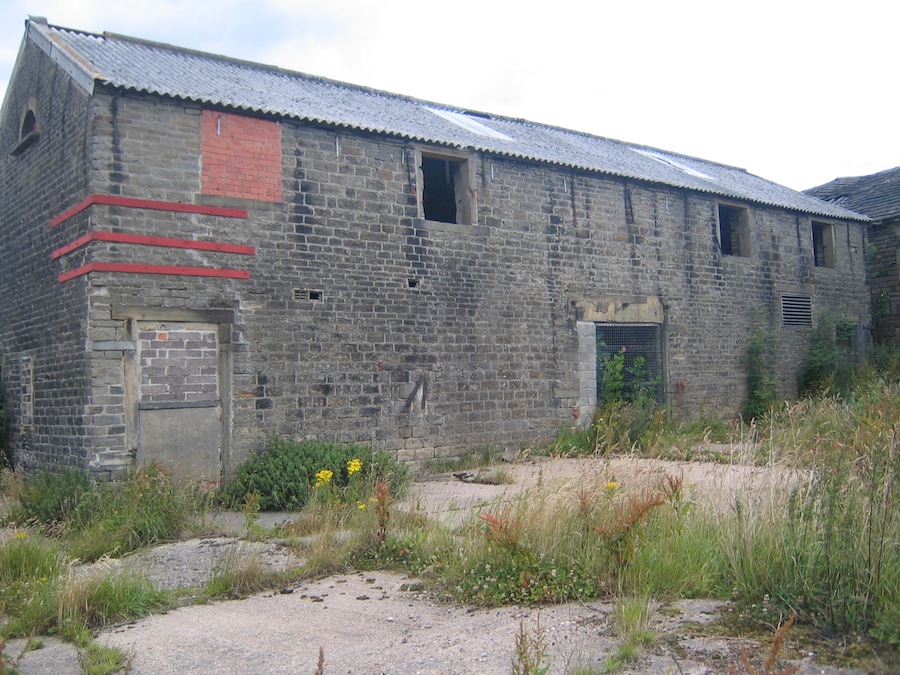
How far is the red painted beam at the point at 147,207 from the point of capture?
30.3 ft

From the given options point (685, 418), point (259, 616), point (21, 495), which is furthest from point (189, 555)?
point (685, 418)

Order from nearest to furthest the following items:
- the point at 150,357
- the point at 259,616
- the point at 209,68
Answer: the point at 259,616 → the point at 150,357 → the point at 209,68

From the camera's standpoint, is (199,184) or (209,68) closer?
(199,184)

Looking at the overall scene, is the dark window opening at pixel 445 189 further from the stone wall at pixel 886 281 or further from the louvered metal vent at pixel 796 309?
the stone wall at pixel 886 281

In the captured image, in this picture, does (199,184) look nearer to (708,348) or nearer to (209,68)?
(209,68)

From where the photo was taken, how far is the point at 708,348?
48.9 ft

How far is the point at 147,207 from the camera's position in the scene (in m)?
9.45

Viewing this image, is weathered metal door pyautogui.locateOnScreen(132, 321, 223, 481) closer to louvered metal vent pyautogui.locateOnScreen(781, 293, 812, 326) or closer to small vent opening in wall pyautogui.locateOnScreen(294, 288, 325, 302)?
small vent opening in wall pyautogui.locateOnScreen(294, 288, 325, 302)

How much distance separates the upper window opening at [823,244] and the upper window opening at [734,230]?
2724 millimetres

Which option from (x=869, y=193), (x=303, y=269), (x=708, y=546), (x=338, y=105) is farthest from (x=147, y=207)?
(x=869, y=193)

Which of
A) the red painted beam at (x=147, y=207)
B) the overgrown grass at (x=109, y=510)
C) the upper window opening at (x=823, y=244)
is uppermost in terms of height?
the upper window opening at (x=823, y=244)

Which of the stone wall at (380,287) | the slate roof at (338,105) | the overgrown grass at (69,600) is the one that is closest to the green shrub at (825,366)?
the stone wall at (380,287)

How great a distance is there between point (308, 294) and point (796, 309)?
1099cm

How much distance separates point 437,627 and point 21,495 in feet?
22.9
